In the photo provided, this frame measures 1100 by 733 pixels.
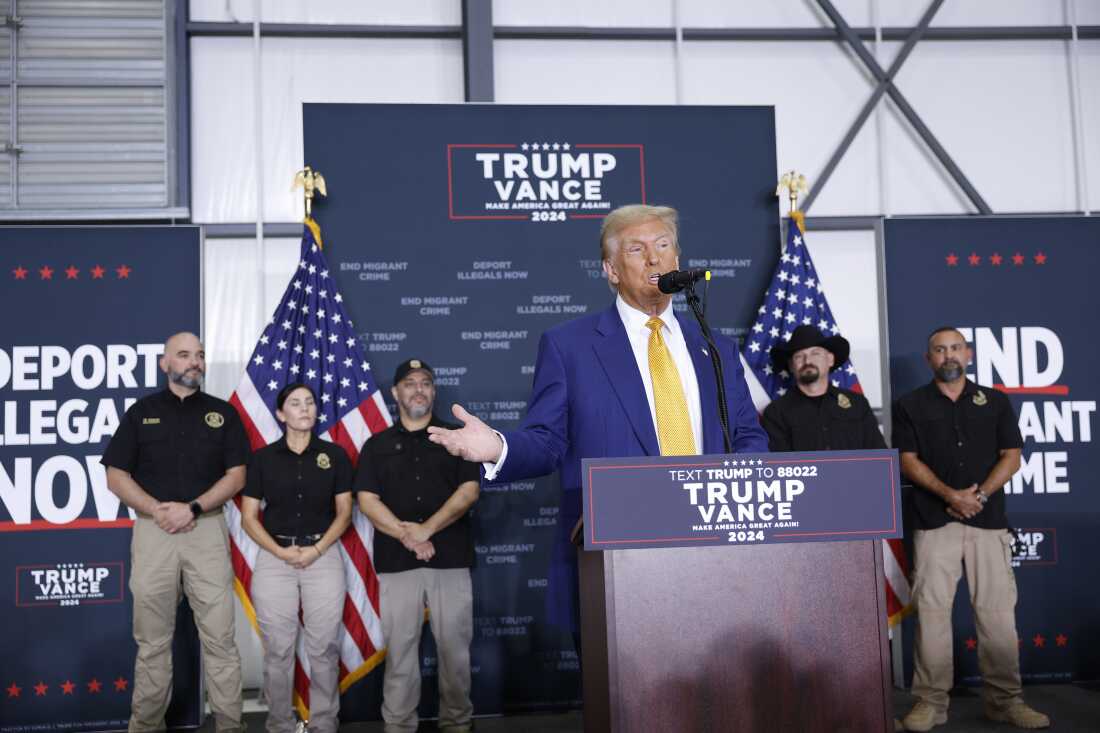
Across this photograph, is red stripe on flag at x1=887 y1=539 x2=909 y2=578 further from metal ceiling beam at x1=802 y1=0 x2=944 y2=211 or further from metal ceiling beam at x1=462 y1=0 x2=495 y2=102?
metal ceiling beam at x1=462 y1=0 x2=495 y2=102

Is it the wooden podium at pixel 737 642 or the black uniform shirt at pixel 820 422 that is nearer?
the wooden podium at pixel 737 642

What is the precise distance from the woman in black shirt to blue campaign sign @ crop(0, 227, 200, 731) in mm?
564

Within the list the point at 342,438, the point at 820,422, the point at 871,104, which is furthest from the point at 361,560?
the point at 871,104

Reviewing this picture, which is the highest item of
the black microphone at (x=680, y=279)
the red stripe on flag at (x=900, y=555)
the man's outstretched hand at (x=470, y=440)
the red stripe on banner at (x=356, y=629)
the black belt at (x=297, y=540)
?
the black microphone at (x=680, y=279)

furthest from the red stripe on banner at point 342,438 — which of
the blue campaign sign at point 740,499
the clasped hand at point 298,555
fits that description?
the blue campaign sign at point 740,499

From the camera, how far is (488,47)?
22.7 feet

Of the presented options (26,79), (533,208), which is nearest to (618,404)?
(533,208)

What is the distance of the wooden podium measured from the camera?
6.52 ft

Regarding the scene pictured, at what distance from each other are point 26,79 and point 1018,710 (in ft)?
21.6

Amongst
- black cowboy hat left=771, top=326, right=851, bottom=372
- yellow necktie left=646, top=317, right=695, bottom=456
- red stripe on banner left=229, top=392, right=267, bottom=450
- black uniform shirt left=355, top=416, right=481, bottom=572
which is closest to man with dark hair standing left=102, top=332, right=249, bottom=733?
red stripe on banner left=229, top=392, right=267, bottom=450

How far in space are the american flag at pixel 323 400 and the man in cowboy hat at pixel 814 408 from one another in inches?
75.2

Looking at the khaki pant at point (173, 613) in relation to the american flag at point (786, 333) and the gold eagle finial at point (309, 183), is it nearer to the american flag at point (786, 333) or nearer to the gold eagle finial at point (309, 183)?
the gold eagle finial at point (309, 183)

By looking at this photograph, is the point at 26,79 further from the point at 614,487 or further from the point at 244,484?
the point at 614,487

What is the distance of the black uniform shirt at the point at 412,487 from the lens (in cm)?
485
